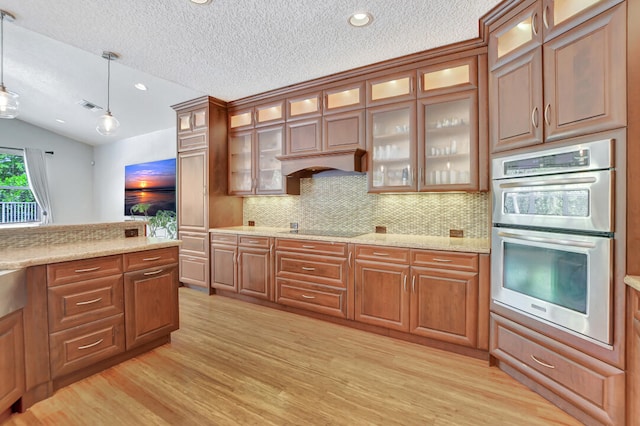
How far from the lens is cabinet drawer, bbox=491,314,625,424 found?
5.11 ft

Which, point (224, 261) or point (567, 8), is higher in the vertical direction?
point (567, 8)

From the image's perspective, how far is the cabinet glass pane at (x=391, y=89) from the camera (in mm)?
2955

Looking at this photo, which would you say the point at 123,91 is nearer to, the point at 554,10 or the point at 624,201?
the point at 554,10

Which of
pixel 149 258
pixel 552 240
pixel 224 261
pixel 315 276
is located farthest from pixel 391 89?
pixel 224 261

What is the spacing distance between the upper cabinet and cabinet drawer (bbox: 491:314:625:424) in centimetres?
128

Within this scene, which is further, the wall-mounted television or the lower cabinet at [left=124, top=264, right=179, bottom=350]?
the wall-mounted television

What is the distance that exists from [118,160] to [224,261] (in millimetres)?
5116

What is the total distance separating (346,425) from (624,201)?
6.24 feet

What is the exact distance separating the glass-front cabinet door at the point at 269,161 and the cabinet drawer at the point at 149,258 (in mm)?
1575

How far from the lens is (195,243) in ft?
13.9

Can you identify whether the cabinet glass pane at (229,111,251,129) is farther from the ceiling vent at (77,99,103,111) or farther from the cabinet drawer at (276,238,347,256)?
the ceiling vent at (77,99,103,111)

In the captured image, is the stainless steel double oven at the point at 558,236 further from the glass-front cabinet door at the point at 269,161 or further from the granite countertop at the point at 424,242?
the glass-front cabinet door at the point at 269,161

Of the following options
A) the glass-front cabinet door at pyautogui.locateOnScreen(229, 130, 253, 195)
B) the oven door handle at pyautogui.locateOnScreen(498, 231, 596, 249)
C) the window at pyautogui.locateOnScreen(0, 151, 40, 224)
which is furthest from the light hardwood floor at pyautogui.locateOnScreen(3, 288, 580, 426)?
the window at pyautogui.locateOnScreen(0, 151, 40, 224)

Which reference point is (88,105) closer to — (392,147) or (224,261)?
(224,261)
